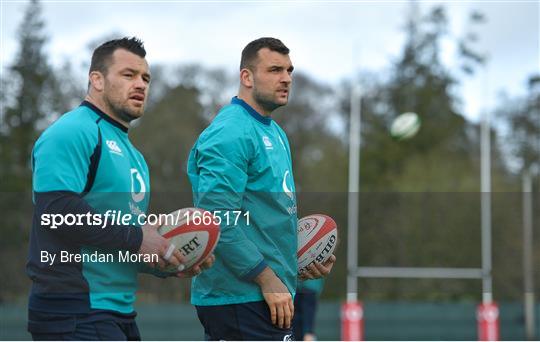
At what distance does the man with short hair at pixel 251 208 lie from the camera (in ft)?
13.0

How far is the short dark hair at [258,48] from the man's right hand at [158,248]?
104cm

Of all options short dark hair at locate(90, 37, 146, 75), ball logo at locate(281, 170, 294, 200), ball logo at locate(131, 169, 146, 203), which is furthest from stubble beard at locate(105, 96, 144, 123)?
ball logo at locate(281, 170, 294, 200)

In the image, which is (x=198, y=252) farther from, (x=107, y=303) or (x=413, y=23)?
(x=413, y=23)

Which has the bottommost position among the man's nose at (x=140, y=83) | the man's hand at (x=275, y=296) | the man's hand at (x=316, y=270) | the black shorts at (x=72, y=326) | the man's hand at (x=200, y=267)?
the black shorts at (x=72, y=326)

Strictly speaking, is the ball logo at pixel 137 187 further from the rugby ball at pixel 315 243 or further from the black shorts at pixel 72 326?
the rugby ball at pixel 315 243

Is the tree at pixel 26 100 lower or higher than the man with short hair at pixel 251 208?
higher

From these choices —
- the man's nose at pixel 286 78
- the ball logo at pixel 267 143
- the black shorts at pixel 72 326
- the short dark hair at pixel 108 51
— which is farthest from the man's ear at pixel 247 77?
the black shorts at pixel 72 326

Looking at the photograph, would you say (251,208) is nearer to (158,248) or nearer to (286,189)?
(286,189)

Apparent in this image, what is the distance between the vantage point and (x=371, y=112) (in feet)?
90.0

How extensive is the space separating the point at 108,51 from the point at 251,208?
36.6 inches

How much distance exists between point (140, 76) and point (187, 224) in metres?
0.67

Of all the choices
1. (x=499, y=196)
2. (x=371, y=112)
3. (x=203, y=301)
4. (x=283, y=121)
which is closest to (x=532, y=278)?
(x=499, y=196)

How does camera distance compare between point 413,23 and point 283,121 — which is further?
point 283,121

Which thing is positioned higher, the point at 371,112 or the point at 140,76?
the point at 371,112
